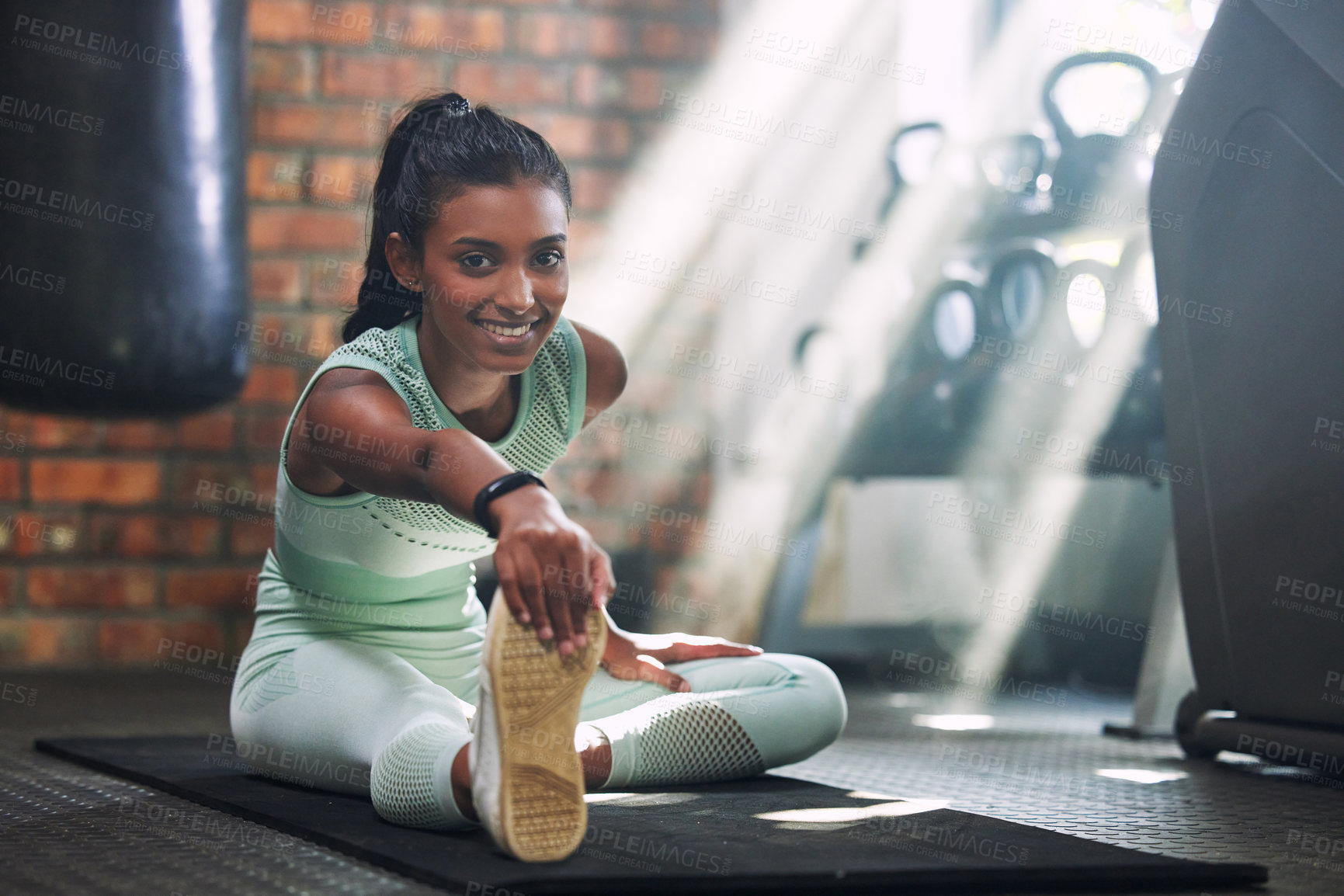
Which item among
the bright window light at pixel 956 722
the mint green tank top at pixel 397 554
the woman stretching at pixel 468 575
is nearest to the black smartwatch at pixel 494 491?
the woman stretching at pixel 468 575

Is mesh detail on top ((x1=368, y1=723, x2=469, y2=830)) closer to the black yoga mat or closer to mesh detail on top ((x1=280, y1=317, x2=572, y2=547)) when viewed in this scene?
the black yoga mat

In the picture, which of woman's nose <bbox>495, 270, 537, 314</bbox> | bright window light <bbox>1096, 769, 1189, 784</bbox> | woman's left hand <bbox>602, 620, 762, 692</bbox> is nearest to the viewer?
woman's nose <bbox>495, 270, 537, 314</bbox>

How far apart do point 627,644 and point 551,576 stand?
475 mm

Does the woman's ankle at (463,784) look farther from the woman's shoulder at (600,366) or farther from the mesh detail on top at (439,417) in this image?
the woman's shoulder at (600,366)

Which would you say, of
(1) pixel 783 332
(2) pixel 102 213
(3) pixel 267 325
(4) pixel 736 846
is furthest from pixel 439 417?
(1) pixel 783 332

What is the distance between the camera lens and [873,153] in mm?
2734

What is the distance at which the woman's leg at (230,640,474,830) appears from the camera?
3.13ft

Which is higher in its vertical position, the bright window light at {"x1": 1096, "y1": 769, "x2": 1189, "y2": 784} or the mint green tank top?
the mint green tank top

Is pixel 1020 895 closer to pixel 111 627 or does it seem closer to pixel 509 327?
pixel 509 327

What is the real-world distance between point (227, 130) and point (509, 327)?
649 mm

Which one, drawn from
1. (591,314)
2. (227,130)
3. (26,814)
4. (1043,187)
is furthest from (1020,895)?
(591,314)

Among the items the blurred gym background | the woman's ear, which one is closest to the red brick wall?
the blurred gym background

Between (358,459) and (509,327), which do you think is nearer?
(358,459)

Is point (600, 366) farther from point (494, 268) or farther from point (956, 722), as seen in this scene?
point (956, 722)
